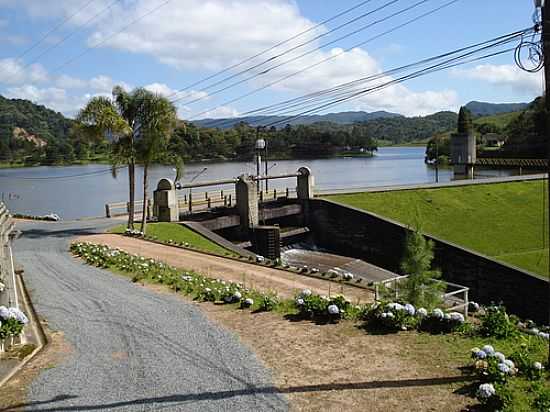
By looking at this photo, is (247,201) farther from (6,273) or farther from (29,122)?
(29,122)

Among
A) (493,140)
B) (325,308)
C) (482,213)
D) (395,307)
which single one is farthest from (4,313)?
(493,140)

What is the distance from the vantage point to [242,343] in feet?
31.0

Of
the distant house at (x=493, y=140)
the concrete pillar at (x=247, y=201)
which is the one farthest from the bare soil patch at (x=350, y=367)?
the distant house at (x=493, y=140)

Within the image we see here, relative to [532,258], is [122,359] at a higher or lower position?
higher

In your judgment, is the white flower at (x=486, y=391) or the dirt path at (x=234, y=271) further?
the dirt path at (x=234, y=271)

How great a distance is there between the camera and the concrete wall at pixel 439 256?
2128cm

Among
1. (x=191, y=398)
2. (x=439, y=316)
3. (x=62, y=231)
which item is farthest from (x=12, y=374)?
(x=62, y=231)

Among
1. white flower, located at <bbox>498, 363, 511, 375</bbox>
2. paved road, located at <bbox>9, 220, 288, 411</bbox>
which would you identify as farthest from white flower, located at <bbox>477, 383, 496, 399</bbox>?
paved road, located at <bbox>9, 220, 288, 411</bbox>

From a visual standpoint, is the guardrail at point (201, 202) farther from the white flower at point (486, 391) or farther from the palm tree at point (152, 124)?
the white flower at point (486, 391)

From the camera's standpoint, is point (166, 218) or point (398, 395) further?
point (166, 218)

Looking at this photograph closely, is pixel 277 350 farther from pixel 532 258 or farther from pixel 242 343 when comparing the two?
pixel 532 258

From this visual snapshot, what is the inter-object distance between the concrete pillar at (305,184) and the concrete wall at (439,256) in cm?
64

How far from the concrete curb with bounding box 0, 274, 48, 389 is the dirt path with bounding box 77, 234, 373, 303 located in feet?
17.9

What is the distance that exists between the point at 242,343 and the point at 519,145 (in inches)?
3145
